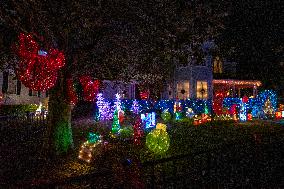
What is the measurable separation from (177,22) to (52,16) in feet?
13.8

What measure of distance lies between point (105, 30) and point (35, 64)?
2940 millimetres

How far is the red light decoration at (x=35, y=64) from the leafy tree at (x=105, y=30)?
0.67 m

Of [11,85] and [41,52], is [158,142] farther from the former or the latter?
[11,85]

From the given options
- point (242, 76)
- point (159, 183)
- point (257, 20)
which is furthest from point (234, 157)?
point (242, 76)

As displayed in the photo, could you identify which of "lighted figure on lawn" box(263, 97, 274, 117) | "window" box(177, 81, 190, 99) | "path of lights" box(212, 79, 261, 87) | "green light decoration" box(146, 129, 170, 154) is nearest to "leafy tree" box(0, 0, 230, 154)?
"green light decoration" box(146, 129, 170, 154)

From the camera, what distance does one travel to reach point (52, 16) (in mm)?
12023

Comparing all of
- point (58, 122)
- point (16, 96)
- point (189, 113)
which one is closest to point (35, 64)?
point (58, 122)

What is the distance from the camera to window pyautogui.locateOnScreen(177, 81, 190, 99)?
3459cm

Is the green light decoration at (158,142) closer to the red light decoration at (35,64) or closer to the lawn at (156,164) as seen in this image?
the lawn at (156,164)

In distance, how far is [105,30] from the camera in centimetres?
1319

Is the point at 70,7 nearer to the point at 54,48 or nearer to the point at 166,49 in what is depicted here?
the point at 54,48

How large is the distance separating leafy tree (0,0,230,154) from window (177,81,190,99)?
20629 millimetres

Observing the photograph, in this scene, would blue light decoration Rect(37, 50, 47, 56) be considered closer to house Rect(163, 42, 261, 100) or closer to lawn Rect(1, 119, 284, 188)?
lawn Rect(1, 119, 284, 188)

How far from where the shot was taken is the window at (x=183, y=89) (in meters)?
34.6
